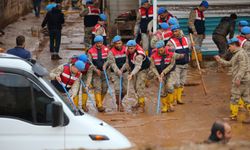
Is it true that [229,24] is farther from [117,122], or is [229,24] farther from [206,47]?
[117,122]

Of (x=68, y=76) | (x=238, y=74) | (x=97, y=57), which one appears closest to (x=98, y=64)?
(x=97, y=57)

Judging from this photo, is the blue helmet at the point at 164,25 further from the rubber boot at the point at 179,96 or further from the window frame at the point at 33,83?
the window frame at the point at 33,83

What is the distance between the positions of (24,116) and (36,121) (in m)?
0.17

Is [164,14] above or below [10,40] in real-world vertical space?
above

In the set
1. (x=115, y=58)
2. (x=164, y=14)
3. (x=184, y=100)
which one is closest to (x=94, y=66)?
(x=115, y=58)

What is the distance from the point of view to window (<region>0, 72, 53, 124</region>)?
8617mm

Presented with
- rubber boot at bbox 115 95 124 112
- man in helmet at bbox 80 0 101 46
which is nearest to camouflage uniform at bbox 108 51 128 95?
rubber boot at bbox 115 95 124 112

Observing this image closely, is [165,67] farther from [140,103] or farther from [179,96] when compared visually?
[179,96]

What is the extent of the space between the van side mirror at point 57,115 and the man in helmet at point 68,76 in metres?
4.42

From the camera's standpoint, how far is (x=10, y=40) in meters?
24.3

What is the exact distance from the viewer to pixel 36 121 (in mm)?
8633

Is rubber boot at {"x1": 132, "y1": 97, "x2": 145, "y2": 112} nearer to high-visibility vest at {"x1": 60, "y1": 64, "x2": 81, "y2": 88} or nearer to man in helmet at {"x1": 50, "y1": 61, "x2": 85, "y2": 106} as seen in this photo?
man in helmet at {"x1": 50, "y1": 61, "x2": 85, "y2": 106}

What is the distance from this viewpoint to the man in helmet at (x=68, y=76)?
1300 centimetres

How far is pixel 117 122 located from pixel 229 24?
272 inches
